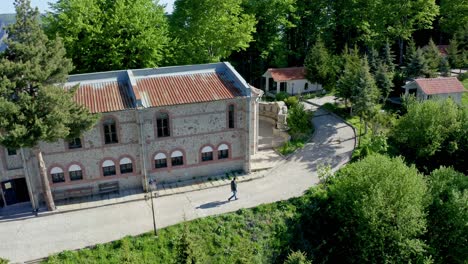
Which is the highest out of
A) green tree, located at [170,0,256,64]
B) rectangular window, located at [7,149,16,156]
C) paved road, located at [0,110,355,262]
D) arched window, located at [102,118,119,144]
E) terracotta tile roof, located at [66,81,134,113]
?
green tree, located at [170,0,256,64]

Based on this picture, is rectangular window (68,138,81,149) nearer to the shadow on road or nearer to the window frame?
the window frame

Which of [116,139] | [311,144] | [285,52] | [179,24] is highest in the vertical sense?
[179,24]

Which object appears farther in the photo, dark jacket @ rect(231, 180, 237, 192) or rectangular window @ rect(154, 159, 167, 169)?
rectangular window @ rect(154, 159, 167, 169)

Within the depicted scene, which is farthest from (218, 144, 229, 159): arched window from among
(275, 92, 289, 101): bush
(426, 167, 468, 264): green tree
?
(275, 92, 289, 101): bush

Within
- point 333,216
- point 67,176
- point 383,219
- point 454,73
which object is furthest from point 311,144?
point 454,73

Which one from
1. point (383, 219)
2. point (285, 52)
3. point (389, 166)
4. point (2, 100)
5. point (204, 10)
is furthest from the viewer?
point (285, 52)

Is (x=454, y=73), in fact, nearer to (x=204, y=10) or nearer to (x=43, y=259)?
(x=204, y=10)

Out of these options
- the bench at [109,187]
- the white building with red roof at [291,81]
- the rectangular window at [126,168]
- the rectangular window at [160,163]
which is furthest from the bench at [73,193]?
the white building with red roof at [291,81]
